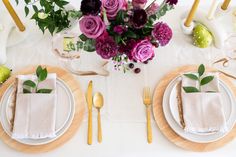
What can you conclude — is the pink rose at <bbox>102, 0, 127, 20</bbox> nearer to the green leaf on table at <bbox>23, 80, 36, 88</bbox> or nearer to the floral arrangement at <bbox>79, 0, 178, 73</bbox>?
the floral arrangement at <bbox>79, 0, 178, 73</bbox>

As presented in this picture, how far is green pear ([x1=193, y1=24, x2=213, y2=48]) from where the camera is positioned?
3.52ft

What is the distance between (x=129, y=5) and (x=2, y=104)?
507 millimetres

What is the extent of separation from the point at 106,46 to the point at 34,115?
324mm

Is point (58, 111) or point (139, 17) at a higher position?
point (139, 17)

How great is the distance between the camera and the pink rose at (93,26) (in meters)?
0.80

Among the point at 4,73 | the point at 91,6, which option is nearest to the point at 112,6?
the point at 91,6

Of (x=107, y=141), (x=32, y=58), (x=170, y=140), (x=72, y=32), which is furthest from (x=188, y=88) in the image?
(x=32, y=58)

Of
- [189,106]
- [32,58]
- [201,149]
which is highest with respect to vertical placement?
[32,58]

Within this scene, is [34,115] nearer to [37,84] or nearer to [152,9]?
[37,84]

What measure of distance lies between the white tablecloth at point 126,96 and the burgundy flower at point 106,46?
23 cm

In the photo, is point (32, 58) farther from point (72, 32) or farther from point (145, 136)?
point (145, 136)

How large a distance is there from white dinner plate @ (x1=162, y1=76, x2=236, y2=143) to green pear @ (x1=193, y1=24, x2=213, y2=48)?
0.51 feet

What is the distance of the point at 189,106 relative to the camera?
97cm

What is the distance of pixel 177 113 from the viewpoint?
98cm
